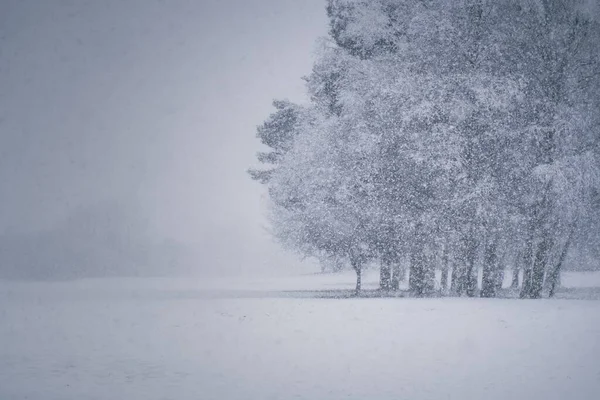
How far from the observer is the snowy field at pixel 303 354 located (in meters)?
8.54

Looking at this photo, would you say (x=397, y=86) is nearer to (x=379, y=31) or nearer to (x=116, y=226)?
(x=379, y=31)

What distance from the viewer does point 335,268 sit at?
29281 millimetres

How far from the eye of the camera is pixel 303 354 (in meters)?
11.5

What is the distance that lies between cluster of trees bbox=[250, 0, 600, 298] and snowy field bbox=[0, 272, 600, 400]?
5502 millimetres

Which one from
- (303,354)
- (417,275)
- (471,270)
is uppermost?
(471,270)

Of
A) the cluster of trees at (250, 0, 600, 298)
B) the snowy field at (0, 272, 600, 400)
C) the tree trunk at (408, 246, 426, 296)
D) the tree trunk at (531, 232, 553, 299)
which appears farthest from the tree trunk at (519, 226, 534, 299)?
the snowy field at (0, 272, 600, 400)

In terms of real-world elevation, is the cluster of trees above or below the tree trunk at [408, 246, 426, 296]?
above

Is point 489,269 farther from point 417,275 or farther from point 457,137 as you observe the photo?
point 457,137

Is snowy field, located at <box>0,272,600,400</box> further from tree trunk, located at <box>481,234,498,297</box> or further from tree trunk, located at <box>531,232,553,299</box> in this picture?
tree trunk, located at <box>481,234,498,297</box>

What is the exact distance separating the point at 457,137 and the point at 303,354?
14.7 metres

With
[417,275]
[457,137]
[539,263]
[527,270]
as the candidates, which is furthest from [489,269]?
[457,137]

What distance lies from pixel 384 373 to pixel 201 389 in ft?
8.97

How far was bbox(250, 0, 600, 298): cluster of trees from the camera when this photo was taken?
2411cm

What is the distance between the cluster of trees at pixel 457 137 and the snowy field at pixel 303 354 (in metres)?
5.50
